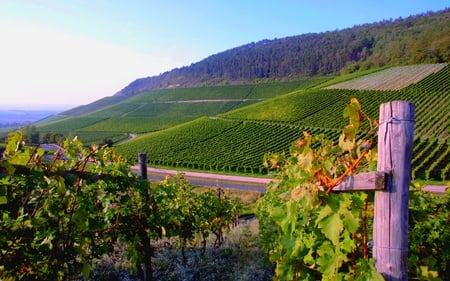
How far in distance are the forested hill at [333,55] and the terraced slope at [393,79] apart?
33.2 feet

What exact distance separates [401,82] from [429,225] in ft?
183

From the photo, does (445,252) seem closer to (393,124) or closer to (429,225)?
(429,225)

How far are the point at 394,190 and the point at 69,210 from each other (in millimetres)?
2849

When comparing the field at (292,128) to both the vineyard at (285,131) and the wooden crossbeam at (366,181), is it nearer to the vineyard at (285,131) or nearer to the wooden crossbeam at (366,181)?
the vineyard at (285,131)

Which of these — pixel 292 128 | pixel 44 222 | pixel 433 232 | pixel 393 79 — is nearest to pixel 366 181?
pixel 44 222

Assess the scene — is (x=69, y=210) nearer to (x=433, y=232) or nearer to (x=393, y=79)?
(x=433, y=232)

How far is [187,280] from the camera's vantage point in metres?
6.52

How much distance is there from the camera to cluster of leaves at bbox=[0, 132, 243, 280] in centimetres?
231

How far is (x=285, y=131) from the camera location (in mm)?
42219

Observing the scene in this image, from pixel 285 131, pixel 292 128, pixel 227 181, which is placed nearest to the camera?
pixel 227 181

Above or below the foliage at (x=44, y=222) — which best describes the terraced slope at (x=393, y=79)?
above

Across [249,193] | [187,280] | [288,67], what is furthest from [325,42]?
[187,280]

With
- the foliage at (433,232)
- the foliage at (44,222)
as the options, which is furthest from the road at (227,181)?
Answer: the foliage at (44,222)

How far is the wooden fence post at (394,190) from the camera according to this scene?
1.66 meters
